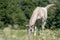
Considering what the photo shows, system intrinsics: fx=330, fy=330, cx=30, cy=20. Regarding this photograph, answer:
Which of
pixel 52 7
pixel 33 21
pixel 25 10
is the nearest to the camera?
pixel 33 21

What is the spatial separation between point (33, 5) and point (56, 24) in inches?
79.1

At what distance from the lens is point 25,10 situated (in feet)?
55.0

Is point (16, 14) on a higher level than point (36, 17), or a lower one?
lower

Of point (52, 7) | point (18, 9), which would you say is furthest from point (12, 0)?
point (52, 7)

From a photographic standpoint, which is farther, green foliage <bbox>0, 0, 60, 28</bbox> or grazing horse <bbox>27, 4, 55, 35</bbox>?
green foliage <bbox>0, 0, 60, 28</bbox>

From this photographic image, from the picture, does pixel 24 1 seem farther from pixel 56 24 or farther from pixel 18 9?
pixel 56 24

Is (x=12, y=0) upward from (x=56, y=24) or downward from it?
upward

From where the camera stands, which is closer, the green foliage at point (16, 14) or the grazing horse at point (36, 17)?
the grazing horse at point (36, 17)

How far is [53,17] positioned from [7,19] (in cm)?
223

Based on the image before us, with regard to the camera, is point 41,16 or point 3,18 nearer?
point 41,16

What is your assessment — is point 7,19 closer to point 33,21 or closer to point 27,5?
point 27,5

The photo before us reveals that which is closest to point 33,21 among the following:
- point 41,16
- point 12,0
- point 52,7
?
point 41,16

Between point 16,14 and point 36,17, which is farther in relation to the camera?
point 16,14

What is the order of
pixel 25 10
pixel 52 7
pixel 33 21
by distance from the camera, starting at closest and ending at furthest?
1. pixel 33 21
2. pixel 52 7
3. pixel 25 10
